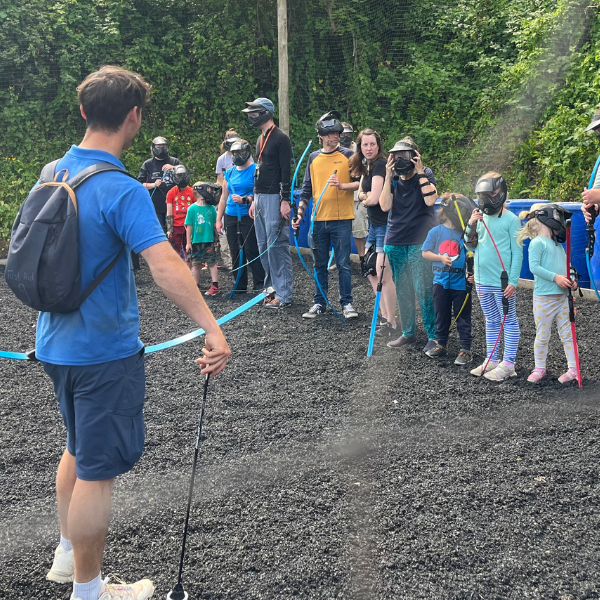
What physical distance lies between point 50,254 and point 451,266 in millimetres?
3949

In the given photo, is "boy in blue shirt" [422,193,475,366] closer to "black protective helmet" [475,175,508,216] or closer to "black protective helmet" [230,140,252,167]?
"black protective helmet" [475,175,508,216]

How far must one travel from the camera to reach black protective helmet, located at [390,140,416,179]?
18.9 feet

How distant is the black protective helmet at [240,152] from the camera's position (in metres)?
8.05

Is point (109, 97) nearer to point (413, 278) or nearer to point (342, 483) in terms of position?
point (342, 483)

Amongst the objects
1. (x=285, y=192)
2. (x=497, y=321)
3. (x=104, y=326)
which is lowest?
(x=497, y=321)

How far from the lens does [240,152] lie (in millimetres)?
8086

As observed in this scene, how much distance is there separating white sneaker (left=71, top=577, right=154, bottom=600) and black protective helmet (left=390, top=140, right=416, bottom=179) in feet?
13.4

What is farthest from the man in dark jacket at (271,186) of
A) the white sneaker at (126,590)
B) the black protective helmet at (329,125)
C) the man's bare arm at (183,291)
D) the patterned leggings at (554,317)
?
the white sneaker at (126,590)

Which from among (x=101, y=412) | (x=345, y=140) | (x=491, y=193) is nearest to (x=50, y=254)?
(x=101, y=412)

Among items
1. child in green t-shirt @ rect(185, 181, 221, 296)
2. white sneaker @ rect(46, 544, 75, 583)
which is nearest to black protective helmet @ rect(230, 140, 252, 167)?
child in green t-shirt @ rect(185, 181, 221, 296)

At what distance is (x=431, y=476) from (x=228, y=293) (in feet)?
17.5

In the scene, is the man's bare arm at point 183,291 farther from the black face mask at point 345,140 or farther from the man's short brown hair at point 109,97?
the black face mask at point 345,140

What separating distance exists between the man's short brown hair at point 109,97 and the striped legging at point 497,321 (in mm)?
3526

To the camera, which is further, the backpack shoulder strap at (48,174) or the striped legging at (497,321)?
the striped legging at (497,321)
